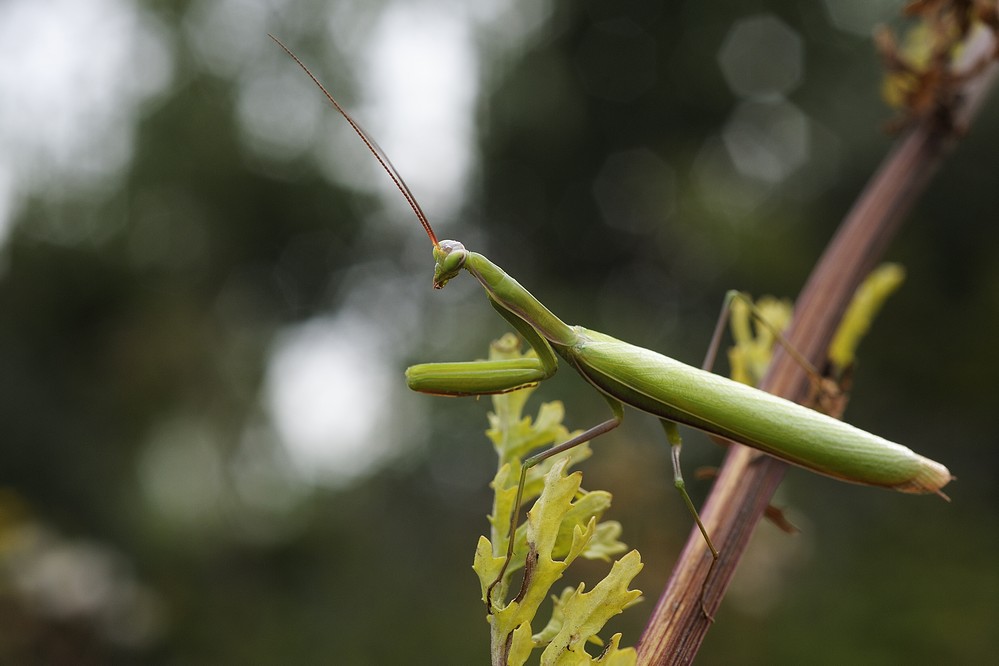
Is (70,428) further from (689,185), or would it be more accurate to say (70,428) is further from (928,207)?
(928,207)

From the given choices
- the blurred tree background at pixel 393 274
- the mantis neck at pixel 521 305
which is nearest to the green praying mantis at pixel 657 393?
the mantis neck at pixel 521 305

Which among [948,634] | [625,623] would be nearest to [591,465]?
[625,623]

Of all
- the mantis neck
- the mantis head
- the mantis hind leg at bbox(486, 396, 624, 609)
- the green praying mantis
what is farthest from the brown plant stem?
the mantis head

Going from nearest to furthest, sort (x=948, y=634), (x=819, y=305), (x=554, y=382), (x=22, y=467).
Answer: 1. (x=819, y=305)
2. (x=948, y=634)
3. (x=554, y=382)
4. (x=22, y=467)

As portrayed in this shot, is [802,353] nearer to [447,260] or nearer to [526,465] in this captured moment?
[526,465]

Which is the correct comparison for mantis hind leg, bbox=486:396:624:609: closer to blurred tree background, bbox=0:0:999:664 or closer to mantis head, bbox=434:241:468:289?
mantis head, bbox=434:241:468:289

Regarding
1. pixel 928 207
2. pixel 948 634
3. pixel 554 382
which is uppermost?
pixel 928 207
